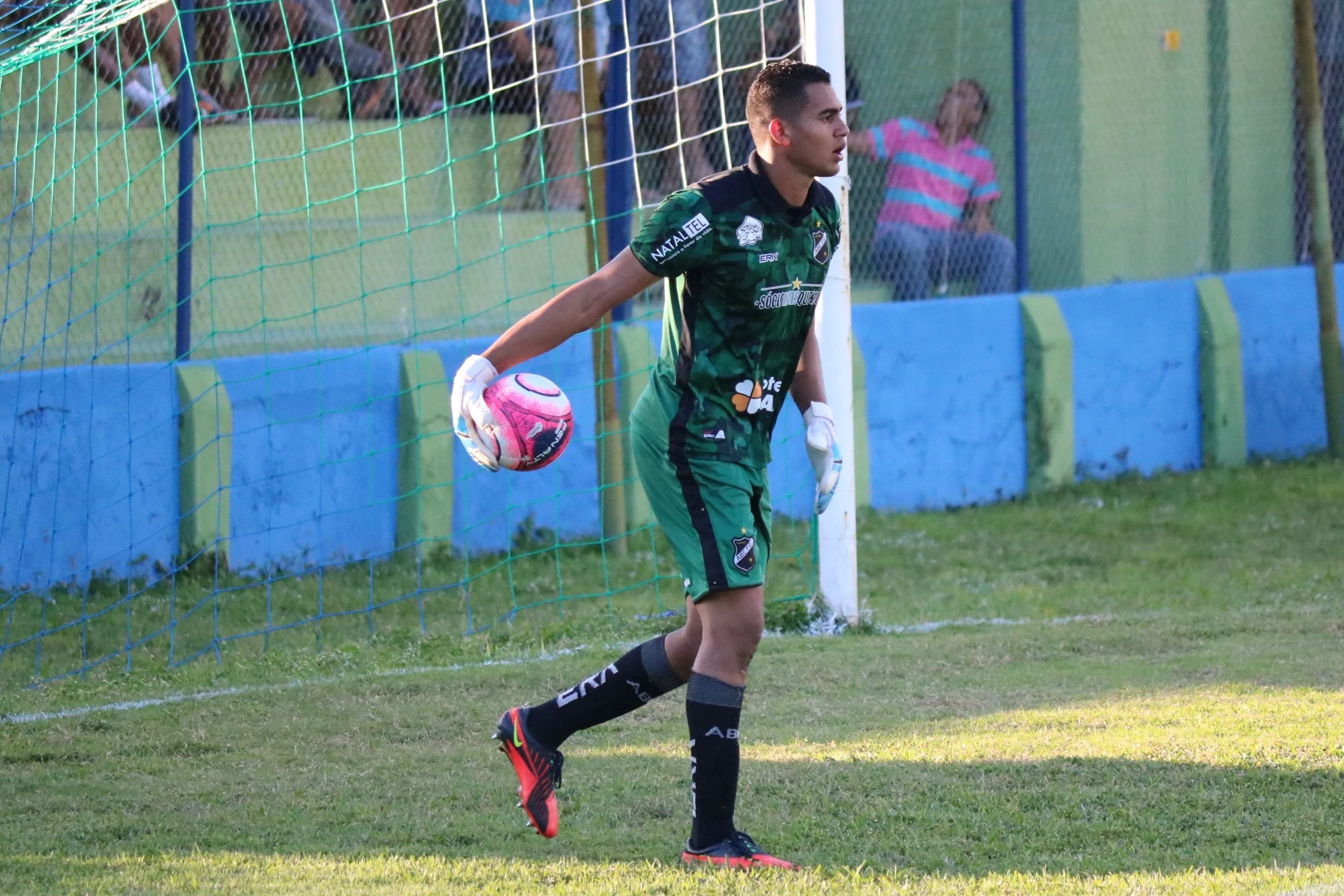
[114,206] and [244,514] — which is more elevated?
[114,206]

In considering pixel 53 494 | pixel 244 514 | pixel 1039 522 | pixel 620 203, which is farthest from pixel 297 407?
pixel 1039 522

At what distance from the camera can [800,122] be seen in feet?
14.3

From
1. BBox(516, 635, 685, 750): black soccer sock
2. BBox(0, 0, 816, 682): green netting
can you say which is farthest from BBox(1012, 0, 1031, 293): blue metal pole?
BBox(516, 635, 685, 750): black soccer sock

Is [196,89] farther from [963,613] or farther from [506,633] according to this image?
[963,613]

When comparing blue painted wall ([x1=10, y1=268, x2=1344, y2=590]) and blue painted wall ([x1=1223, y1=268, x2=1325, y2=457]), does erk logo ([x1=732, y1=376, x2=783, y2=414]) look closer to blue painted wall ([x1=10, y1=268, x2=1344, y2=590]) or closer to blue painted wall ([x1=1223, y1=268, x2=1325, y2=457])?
blue painted wall ([x1=10, y1=268, x2=1344, y2=590])

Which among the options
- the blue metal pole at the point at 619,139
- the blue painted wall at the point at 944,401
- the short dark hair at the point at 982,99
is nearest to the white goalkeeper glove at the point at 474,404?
the blue metal pole at the point at 619,139

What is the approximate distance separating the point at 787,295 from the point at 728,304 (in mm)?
159

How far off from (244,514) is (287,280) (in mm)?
1563

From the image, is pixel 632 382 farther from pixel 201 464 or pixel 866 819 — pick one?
pixel 866 819

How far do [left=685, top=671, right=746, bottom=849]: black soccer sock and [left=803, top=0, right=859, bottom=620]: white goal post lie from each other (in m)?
3.14

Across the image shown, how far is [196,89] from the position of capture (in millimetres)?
9289

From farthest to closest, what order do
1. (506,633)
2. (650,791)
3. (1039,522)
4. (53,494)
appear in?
(1039,522) → (53,494) → (506,633) → (650,791)

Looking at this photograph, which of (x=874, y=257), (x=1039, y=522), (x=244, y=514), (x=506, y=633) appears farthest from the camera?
(x=874, y=257)

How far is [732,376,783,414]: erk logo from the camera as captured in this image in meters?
4.36
